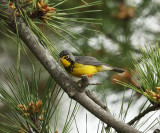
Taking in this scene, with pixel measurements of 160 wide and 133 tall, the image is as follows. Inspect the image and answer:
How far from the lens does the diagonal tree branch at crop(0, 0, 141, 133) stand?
1081 millimetres

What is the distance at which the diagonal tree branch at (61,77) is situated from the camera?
1.08 metres

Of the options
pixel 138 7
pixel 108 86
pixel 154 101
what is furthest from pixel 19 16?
pixel 138 7

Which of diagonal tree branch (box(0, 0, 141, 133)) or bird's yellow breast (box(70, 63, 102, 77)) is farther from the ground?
bird's yellow breast (box(70, 63, 102, 77))

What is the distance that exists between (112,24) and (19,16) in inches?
50.4

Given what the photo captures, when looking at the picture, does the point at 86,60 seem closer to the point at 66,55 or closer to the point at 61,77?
the point at 66,55

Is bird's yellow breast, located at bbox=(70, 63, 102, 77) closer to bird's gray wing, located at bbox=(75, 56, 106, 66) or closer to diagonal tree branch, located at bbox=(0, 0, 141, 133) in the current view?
bird's gray wing, located at bbox=(75, 56, 106, 66)

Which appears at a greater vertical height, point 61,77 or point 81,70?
point 81,70

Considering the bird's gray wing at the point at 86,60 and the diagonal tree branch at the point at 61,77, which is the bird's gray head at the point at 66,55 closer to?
the bird's gray wing at the point at 86,60

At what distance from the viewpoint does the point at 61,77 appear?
118 cm

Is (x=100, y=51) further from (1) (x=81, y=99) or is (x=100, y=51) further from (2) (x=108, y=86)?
(1) (x=81, y=99)

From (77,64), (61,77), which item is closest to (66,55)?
(77,64)

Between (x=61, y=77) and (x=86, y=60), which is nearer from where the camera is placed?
(x=61, y=77)

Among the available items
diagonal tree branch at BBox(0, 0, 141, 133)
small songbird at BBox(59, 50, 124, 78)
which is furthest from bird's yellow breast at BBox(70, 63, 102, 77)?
diagonal tree branch at BBox(0, 0, 141, 133)

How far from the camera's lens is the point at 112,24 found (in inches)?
95.3
